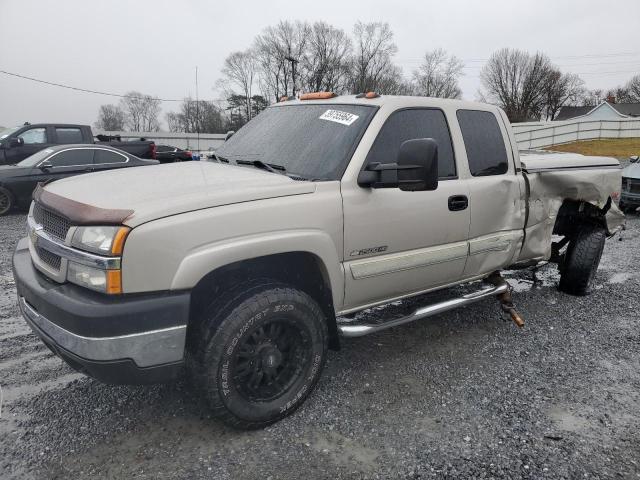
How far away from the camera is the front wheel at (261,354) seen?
8.33ft

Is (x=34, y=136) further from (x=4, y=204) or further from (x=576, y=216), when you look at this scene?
(x=576, y=216)

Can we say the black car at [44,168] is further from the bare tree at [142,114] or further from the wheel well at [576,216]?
the bare tree at [142,114]

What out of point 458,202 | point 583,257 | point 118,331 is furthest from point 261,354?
point 583,257

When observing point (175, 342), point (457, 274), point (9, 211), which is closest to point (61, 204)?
point (175, 342)

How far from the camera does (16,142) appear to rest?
11.6 meters

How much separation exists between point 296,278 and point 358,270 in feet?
1.27

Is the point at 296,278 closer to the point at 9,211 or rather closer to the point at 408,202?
the point at 408,202

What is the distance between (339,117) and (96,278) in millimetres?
1875

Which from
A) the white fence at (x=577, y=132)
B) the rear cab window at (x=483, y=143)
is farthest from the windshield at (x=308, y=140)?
the white fence at (x=577, y=132)

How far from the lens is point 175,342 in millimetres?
2361

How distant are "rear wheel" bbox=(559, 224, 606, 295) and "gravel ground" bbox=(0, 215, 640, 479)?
0.98 metres

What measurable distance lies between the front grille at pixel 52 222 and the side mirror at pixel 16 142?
413 inches

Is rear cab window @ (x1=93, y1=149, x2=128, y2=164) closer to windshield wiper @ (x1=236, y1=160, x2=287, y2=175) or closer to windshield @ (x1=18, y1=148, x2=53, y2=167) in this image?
windshield @ (x1=18, y1=148, x2=53, y2=167)

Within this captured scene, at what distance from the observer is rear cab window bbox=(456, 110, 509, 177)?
3770 millimetres
